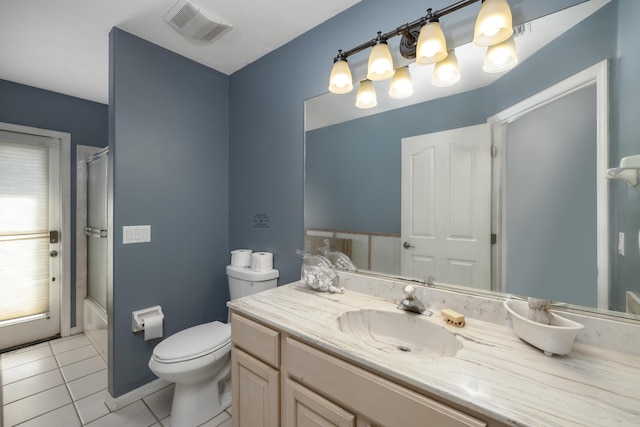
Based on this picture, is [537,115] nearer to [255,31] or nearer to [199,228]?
[255,31]

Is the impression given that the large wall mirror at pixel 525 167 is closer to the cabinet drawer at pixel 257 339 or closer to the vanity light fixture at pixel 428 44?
the vanity light fixture at pixel 428 44

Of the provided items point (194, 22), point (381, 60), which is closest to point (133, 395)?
point (194, 22)

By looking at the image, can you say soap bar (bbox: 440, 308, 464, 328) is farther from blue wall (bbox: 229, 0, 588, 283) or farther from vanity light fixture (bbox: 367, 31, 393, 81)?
vanity light fixture (bbox: 367, 31, 393, 81)

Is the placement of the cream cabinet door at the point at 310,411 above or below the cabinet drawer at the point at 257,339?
below

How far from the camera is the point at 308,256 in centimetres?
169

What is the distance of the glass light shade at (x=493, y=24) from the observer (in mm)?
977

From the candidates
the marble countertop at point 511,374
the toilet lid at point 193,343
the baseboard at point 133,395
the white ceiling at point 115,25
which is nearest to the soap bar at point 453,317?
the marble countertop at point 511,374

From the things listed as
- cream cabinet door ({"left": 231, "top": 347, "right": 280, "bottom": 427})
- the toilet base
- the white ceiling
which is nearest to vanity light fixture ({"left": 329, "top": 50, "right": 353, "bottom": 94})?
the white ceiling

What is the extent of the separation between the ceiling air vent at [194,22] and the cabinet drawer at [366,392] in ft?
6.17

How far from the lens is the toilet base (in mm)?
1555

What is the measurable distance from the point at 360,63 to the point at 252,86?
40.2 inches

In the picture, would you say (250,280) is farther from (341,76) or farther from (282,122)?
(341,76)

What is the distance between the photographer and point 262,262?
74.5 inches

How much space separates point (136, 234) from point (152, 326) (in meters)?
0.64
